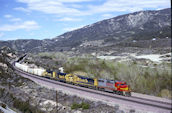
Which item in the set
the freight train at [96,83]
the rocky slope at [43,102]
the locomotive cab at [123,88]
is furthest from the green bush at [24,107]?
the locomotive cab at [123,88]

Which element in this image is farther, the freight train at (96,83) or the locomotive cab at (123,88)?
the freight train at (96,83)

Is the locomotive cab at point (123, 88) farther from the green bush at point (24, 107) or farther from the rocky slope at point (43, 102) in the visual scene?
the green bush at point (24, 107)

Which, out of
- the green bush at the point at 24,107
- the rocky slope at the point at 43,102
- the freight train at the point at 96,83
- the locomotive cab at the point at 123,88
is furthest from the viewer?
the freight train at the point at 96,83

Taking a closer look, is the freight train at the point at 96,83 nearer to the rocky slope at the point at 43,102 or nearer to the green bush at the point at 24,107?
the rocky slope at the point at 43,102

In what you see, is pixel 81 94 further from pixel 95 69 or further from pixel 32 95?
pixel 95 69

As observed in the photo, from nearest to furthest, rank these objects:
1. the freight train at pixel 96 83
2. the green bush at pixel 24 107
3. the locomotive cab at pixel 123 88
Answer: the green bush at pixel 24 107, the locomotive cab at pixel 123 88, the freight train at pixel 96 83

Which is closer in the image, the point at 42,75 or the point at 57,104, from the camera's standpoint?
the point at 57,104

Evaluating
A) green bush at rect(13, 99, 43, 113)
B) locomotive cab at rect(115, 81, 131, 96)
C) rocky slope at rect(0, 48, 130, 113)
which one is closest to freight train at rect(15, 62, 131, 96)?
locomotive cab at rect(115, 81, 131, 96)

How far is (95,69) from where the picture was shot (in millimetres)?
49469

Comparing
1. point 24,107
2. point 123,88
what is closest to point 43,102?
point 24,107

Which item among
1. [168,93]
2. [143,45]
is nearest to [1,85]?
[168,93]

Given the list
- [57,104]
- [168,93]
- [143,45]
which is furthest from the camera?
[143,45]

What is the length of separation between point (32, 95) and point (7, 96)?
12.0 ft

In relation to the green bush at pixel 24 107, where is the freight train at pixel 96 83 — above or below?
above
